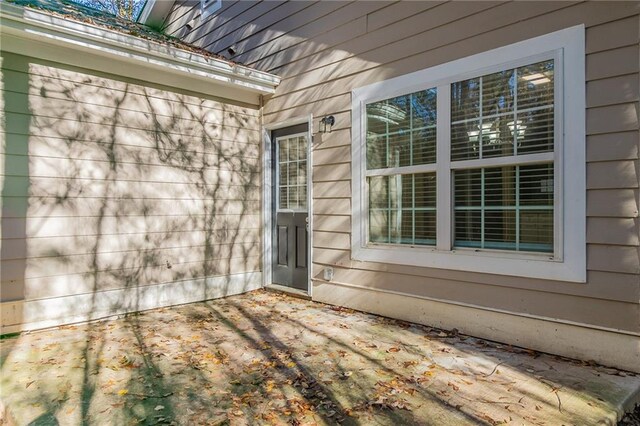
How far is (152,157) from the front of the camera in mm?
4230

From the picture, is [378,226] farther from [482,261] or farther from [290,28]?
[290,28]

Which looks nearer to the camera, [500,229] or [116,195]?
[500,229]

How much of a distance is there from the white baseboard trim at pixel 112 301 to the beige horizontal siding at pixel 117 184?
0.08 metres

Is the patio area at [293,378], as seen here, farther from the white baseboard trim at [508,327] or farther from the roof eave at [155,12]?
the roof eave at [155,12]

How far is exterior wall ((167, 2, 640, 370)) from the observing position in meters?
2.57

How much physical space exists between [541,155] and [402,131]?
1.30m

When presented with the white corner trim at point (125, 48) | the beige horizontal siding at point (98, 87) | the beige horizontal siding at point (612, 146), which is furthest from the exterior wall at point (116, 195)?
the beige horizontal siding at point (612, 146)

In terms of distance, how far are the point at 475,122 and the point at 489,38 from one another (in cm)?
70

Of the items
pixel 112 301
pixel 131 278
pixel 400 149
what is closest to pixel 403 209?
pixel 400 149

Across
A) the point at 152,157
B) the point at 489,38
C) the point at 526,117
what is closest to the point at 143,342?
the point at 152,157

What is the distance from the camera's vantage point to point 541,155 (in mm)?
2891

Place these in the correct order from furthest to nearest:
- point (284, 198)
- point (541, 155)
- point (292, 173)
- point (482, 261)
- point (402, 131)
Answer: point (284, 198) → point (292, 173) → point (402, 131) → point (482, 261) → point (541, 155)

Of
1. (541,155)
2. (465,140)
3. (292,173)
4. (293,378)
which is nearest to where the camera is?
(293,378)

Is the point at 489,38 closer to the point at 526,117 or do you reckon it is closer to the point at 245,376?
the point at 526,117
